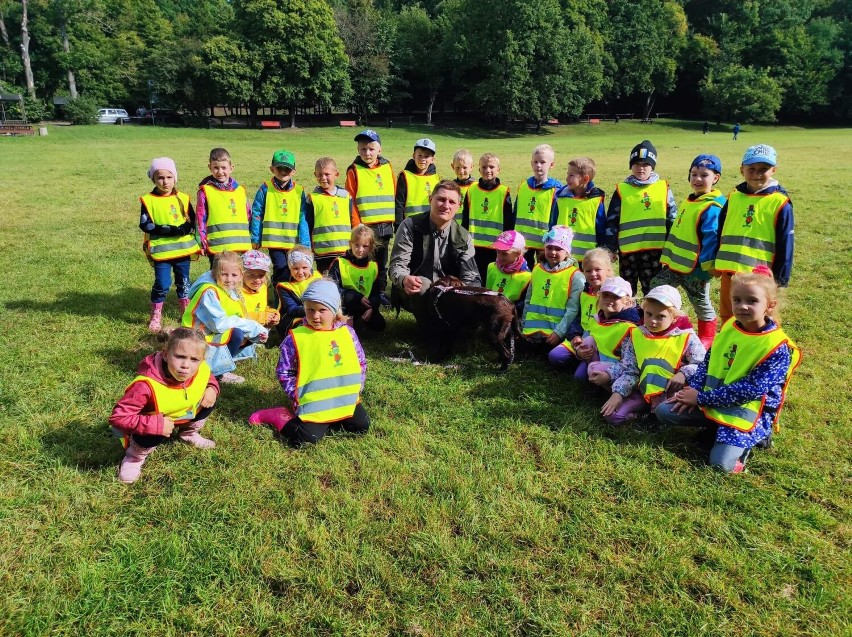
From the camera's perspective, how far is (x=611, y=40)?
66.8 m

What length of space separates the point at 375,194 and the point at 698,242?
406cm

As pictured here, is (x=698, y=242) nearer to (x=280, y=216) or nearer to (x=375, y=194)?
(x=375, y=194)

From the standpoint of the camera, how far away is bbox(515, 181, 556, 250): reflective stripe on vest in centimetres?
684

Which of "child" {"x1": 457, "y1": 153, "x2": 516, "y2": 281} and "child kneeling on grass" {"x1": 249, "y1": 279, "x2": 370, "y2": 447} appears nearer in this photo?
"child kneeling on grass" {"x1": 249, "y1": 279, "x2": 370, "y2": 447}

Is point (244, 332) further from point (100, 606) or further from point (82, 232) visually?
point (82, 232)

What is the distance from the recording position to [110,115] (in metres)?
57.4

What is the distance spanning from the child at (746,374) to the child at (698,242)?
1.85 metres

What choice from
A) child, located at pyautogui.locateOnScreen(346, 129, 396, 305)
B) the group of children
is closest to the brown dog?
the group of children

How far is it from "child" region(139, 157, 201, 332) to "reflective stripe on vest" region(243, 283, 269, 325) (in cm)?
160

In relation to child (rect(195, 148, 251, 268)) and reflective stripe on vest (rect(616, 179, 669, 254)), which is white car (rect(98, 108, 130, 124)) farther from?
reflective stripe on vest (rect(616, 179, 669, 254))

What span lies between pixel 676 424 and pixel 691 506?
0.88m

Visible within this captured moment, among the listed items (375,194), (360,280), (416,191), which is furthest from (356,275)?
(416,191)

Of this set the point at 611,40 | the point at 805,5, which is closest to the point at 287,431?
the point at 611,40

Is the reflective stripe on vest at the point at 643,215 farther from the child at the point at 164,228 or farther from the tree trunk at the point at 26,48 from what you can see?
the tree trunk at the point at 26,48
